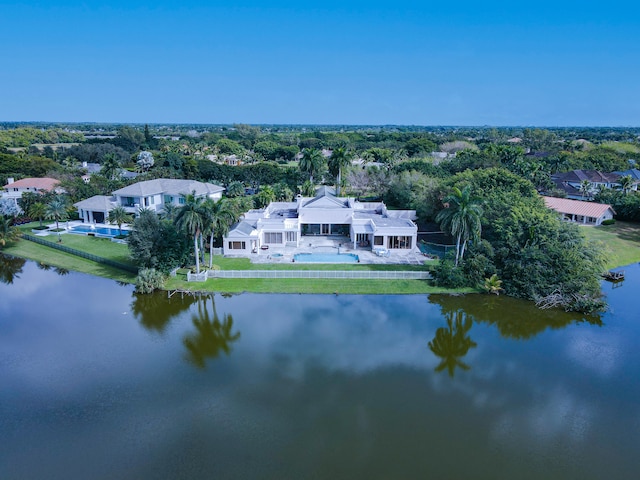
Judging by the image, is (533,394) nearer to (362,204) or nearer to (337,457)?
(337,457)

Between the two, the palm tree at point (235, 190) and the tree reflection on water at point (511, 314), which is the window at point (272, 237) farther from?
the palm tree at point (235, 190)

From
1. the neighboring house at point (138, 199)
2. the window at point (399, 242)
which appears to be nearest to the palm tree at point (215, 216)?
the window at point (399, 242)

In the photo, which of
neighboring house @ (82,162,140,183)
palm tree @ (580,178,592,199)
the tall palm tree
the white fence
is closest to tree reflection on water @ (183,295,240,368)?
the white fence

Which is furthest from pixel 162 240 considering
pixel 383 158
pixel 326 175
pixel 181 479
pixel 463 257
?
pixel 383 158

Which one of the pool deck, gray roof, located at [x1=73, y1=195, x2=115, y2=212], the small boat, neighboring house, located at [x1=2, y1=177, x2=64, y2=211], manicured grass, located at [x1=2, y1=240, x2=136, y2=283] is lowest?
manicured grass, located at [x1=2, y1=240, x2=136, y2=283]

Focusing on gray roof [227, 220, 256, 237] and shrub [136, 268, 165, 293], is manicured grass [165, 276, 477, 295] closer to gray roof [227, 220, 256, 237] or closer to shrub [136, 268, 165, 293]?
shrub [136, 268, 165, 293]

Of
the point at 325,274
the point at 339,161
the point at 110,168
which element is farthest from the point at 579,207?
the point at 110,168
